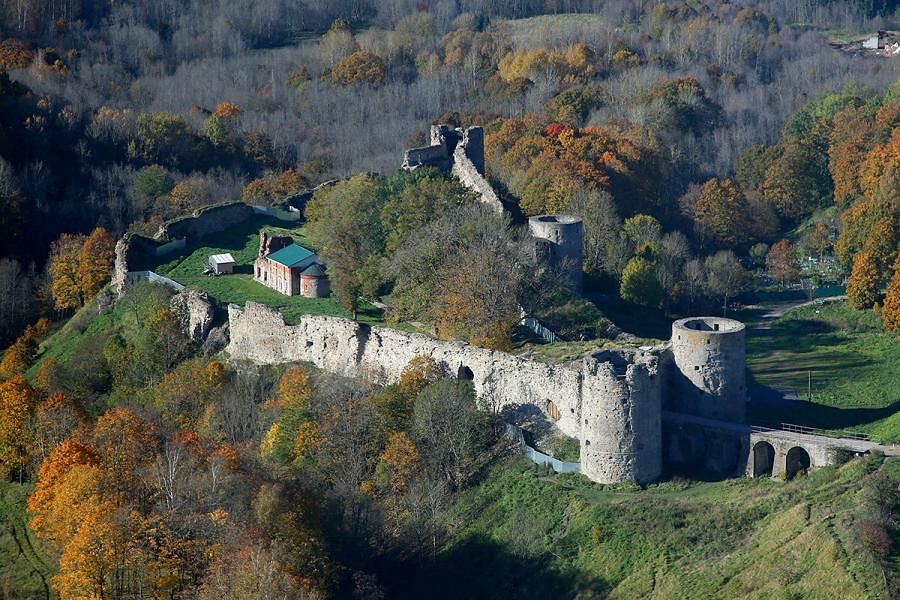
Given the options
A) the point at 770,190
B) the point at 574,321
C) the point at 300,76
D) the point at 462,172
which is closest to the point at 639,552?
the point at 574,321

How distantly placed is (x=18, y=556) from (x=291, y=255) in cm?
2252

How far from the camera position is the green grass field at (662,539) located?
147ft

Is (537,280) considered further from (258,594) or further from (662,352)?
(258,594)

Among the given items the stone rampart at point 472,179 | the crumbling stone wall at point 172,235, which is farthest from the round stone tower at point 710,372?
the crumbling stone wall at point 172,235

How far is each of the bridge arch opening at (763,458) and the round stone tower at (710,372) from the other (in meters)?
2.36

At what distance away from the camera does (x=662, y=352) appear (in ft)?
182

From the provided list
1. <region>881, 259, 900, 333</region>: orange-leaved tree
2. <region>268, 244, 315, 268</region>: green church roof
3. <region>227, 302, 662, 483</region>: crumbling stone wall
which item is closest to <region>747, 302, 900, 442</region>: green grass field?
<region>881, 259, 900, 333</region>: orange-leaved tree

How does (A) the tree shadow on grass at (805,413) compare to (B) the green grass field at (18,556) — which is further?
(A) the tree shadow on grass at (805,413)

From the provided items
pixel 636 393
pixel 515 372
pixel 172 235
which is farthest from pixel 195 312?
pixel 636 393

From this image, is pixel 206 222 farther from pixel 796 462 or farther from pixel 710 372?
pixel 796 462

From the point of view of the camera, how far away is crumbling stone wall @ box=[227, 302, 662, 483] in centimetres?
5288

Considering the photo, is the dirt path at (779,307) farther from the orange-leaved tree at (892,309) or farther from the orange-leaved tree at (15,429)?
the orange-leaved tree at (15,429)

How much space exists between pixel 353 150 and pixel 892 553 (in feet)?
238

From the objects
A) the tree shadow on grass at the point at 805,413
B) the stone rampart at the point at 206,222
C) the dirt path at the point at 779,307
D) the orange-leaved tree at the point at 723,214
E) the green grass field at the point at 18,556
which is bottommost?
the dirt path at the point at 779,307
